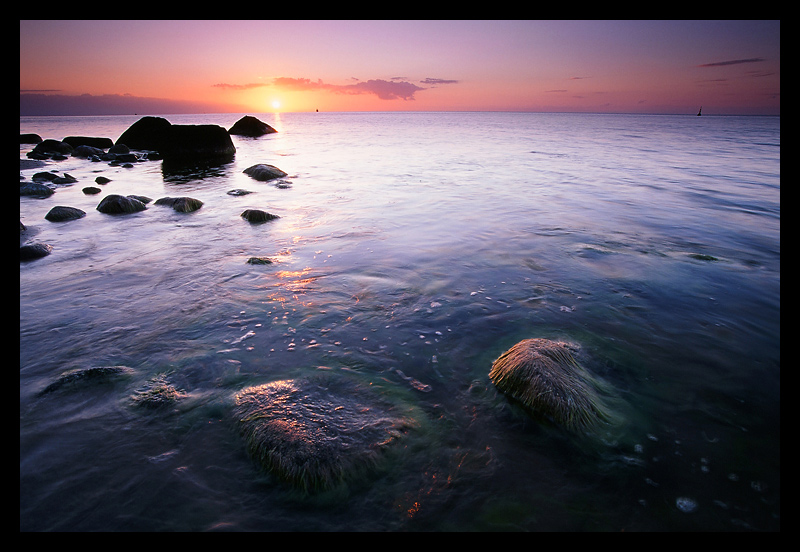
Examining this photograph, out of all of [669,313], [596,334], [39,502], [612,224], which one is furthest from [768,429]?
[612,224]

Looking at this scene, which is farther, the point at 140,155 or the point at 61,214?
the point at 140,155

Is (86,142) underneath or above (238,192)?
above

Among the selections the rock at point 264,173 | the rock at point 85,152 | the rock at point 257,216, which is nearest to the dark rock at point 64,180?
the rock at point 264,173

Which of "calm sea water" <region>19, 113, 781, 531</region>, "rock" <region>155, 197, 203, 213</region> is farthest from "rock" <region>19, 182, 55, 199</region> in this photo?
"rock" <region>155, 197, 203, 213</region>

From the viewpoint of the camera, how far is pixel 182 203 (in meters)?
13.2

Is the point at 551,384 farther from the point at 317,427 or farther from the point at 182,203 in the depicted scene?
the point at 182,203

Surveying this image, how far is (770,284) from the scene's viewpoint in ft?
24.5

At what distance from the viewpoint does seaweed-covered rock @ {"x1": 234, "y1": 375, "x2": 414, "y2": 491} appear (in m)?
3.34

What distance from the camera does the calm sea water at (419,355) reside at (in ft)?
10.4

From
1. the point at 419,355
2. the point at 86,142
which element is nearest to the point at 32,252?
the point at 419,355

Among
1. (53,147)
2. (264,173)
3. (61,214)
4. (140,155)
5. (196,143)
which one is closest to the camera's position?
(61,214)

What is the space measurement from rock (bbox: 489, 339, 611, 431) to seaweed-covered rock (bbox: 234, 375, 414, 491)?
1.33m

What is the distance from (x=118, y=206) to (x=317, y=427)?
1321 centimetres

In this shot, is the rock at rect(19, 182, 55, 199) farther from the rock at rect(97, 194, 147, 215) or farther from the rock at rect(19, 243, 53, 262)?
the rock at rect(19, 243, 53, 262)
